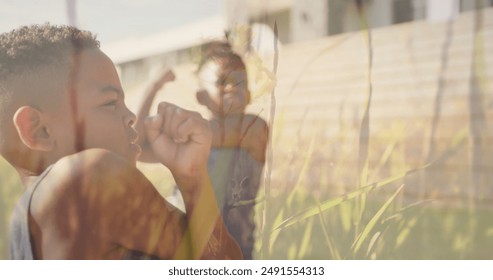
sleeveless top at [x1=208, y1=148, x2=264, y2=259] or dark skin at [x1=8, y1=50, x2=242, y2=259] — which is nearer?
dark skin at [x1=8, y1=50, x2=242, y2=259]

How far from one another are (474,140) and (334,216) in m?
0.52

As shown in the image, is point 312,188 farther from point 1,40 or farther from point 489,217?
point 1,40

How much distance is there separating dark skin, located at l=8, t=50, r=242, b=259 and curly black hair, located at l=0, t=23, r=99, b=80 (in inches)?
2.1

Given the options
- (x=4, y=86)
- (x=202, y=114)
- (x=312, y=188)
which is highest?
(x=4, y=86)

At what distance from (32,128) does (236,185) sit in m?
0.69

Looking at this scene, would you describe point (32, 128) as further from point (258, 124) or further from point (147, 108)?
point (258, 124)

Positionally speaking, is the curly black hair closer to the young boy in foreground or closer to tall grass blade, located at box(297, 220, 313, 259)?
the young boy in foreground

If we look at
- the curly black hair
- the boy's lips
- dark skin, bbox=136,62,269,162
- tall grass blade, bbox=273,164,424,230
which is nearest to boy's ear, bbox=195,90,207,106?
dark skin, bbox=136,62,269,162

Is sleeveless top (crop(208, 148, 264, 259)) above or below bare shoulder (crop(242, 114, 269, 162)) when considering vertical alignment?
below

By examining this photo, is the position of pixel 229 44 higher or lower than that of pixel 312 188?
higher

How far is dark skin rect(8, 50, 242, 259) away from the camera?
6.39 feet

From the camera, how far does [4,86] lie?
1.97m

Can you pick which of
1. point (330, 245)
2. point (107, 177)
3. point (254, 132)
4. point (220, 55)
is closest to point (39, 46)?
point (107, 177)

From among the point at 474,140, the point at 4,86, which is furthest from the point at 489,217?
the point at 4,86
